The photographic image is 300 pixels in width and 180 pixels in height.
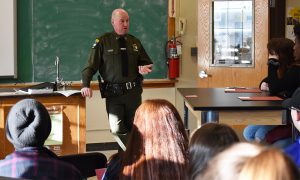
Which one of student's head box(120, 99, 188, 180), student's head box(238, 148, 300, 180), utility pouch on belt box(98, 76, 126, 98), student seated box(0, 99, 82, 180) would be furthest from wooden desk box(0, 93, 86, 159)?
student's head box(238, 148, 300, 180)

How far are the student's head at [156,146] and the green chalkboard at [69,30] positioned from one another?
402 cm

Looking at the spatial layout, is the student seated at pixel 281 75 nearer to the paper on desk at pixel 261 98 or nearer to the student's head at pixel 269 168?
the paper on desk at pixel 261 98

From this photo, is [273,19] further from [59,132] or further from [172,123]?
[172,123]

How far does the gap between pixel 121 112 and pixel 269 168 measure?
161 inches

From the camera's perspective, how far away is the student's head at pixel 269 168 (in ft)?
3.34

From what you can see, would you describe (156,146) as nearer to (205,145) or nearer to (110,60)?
(205,145)

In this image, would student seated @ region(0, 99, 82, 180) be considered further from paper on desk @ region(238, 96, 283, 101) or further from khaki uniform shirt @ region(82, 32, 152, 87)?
khaki uniform shirt @ region(82, 32, 152, 87)

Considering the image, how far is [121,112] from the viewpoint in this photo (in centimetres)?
507

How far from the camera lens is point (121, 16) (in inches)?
199

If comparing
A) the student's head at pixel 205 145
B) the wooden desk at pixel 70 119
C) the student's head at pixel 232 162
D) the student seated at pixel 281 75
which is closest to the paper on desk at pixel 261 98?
the student seated at pixel 281 75

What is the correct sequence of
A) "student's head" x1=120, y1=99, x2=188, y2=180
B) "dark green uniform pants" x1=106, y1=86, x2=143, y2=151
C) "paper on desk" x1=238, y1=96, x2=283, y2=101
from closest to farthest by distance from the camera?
1. "student's head" x1=120, y1=99, x2=188, y2=180
2. "paper on desk" x1=238, y1=96, x2=283, y2=101
3. "dark green uniform pants" x1=106, y1=86, x2=143, y2=151

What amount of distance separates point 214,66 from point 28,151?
3874 millimetres

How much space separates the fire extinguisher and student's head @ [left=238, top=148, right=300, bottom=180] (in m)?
5.36

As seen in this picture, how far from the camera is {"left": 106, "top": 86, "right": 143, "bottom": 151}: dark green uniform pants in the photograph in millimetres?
5051
